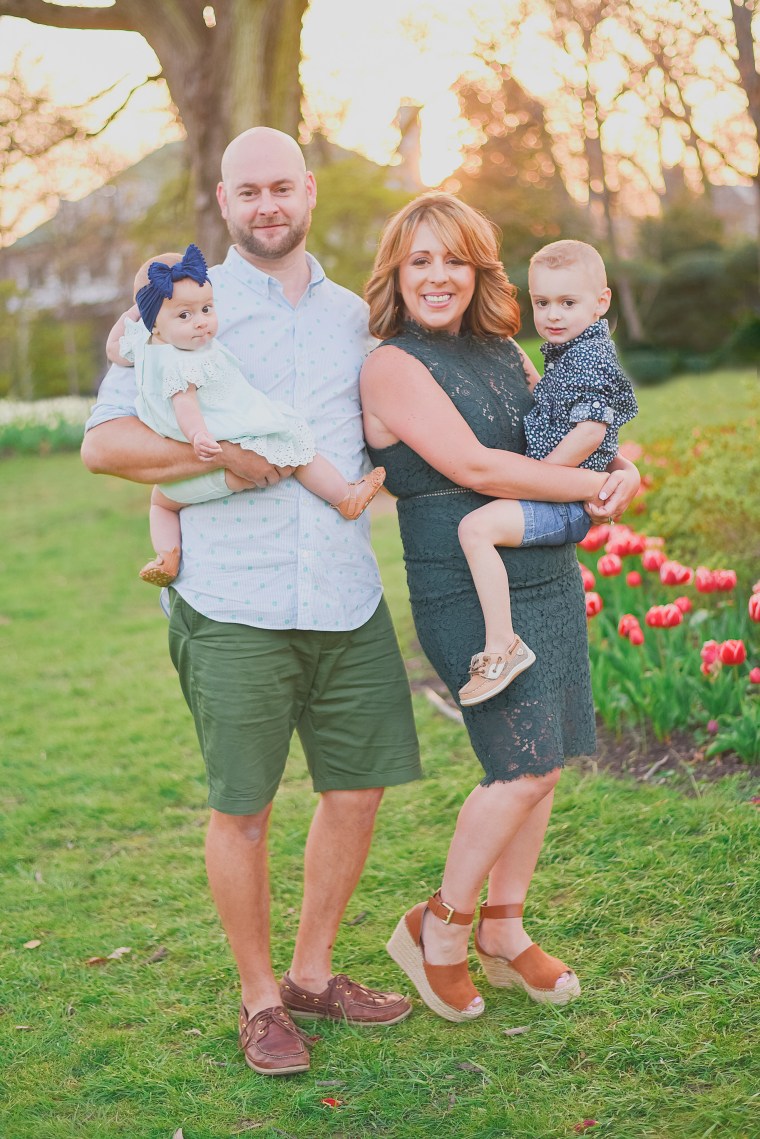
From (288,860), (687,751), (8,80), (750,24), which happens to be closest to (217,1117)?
(288,860)

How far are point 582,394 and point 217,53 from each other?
5.62 metres

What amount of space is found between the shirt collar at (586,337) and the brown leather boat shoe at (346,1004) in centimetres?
170

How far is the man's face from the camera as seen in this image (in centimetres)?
263

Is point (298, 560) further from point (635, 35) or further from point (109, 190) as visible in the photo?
point (109, 190)

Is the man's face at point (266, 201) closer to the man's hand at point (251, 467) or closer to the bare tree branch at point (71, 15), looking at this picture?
the man's hand at point (251, 467)

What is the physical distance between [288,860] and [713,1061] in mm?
1838

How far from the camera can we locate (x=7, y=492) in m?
14.1

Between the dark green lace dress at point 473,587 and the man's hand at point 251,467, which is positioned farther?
the dark green lace dress at point 473,587

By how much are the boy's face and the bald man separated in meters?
0.46

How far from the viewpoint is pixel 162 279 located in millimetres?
2451

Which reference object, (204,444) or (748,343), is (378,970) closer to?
(204,444)

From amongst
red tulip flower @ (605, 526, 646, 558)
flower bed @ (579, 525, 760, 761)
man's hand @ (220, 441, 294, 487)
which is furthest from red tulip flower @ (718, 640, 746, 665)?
man's hand @ (220, 441, 294, 487)

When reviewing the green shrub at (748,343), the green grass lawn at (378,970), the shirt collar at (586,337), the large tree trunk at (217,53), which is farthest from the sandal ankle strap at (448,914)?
the green shrub at (748,343)

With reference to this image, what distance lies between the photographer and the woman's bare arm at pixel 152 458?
2559mm
